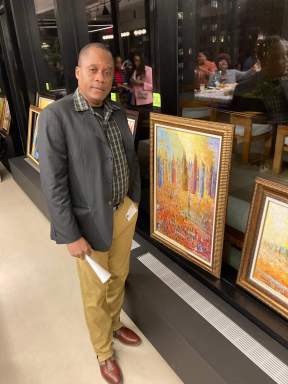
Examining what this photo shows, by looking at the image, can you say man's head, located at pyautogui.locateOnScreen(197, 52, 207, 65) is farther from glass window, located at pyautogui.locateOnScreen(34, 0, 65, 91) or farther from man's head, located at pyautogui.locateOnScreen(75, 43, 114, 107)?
glass window, located at pyautogui.locateOnScreen(34, 0, 65, 91)

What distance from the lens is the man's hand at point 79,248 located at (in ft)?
4.64

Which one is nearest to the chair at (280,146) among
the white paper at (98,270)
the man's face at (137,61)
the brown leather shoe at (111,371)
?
the white paper at (98,270)

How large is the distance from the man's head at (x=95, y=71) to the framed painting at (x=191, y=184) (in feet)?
1.95

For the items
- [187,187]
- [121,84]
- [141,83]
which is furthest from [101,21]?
[187,187]

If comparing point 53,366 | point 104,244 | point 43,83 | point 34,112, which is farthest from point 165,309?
point 43,83

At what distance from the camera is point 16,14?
411cm

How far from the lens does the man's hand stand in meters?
1.41

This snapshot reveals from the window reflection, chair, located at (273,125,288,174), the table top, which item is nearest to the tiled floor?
chair, located at (273,125,288,174)

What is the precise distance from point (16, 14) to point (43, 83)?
36.0 inches

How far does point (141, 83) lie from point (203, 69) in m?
1.47

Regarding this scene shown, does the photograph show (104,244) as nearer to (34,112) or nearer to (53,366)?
(53,366)

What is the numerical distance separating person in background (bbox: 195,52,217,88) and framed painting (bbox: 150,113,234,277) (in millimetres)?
460

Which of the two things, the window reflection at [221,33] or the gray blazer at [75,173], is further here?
the window reflection at [221,33]

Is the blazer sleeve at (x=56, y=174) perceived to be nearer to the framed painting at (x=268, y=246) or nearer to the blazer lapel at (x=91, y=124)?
the blazer lapel at (x=91, y=124)
